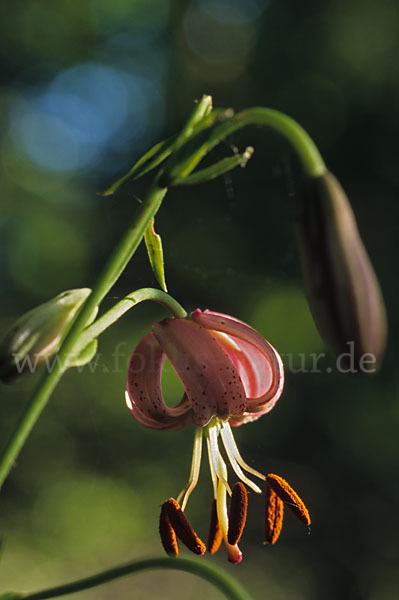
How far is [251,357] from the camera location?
3.09 feet

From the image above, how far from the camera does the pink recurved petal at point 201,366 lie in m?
0.87

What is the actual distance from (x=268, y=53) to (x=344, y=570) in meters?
5.37

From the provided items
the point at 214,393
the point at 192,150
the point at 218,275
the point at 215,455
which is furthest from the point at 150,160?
the point at 218,275

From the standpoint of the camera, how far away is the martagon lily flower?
866 mm

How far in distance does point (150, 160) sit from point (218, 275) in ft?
19.0

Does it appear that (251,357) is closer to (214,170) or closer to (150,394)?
(150,394)

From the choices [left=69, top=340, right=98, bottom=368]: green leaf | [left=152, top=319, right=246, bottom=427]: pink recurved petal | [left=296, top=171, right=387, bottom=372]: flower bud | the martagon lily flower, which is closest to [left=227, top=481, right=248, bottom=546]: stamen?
the martagon lily flower

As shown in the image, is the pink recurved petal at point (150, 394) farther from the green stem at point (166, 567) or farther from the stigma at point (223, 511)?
the green stem at point (166, 567)

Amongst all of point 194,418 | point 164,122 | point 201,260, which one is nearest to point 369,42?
point 164,122

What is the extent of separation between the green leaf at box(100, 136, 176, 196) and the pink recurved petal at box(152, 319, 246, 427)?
21 centimetres

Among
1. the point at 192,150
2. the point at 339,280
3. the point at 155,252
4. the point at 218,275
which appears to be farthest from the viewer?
the point at 218,275

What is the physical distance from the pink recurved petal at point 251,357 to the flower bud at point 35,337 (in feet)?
0.57

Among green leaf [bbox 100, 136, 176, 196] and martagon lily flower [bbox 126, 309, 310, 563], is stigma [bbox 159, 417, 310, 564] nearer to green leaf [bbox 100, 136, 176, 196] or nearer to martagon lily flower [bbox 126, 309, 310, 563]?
martagon lily flower [bbox 126, 309, 310, 563]

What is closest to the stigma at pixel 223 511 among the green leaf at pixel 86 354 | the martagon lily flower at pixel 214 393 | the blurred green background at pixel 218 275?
the martagon lily flower at pixel 214 393
